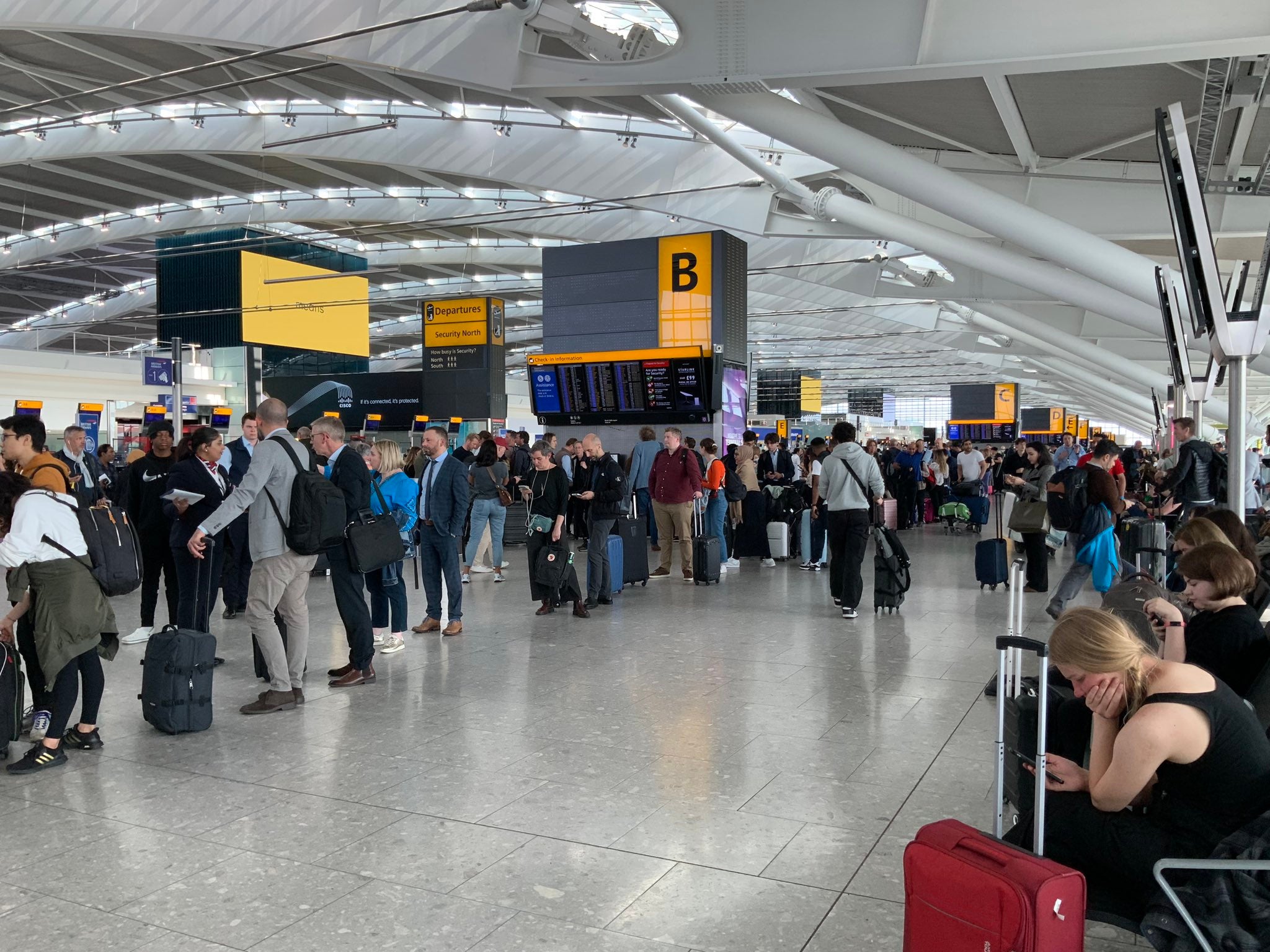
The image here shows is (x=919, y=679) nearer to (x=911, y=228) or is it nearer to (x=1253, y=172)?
(x=1253, y=172)

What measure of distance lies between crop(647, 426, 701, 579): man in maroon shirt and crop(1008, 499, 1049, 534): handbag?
3.31 meters

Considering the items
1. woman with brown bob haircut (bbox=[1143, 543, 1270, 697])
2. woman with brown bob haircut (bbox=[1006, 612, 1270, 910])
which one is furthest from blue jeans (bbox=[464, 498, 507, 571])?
woman with brown bob haircut (bbox=[1006, 612, 1270, 910])

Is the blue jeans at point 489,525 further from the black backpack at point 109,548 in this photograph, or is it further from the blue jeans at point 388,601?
the black backpack at point 109,548

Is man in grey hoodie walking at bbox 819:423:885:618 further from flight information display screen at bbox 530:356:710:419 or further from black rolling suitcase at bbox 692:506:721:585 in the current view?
flight information display screen at bbox 530:356:710:419

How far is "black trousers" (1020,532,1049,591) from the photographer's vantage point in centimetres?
1071

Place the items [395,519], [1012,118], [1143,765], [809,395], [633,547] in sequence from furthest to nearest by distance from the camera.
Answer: [809,395] → [1012,118] → [633,547] → [395,519] → [1143,765]

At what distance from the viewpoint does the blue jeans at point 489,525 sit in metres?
11.6

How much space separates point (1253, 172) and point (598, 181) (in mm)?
9935

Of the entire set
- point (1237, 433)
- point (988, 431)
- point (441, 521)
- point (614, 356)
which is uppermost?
point (614, 356)

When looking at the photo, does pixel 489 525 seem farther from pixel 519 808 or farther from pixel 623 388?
pixel 519 808

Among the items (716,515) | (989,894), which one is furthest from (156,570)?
(989,894)

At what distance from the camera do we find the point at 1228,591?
379cm

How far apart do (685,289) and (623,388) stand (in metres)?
1.87

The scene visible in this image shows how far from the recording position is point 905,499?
19672mm
